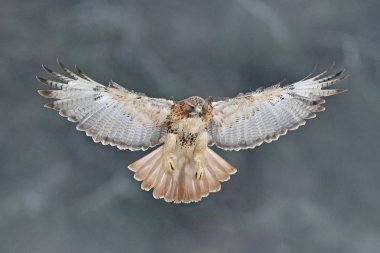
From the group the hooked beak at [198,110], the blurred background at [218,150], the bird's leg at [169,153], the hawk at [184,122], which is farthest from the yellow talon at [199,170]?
the blurred background at [218,150]

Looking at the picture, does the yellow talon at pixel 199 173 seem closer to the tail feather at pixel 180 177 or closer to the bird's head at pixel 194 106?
the tail feather at pixel 180 177

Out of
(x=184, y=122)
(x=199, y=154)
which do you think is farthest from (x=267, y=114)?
(x=184, y=122)

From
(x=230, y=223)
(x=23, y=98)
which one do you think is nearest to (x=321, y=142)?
(x=230, y=223)

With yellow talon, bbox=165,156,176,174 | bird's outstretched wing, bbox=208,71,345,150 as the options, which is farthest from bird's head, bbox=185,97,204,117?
yellow talon, bbox=165,156,176,174

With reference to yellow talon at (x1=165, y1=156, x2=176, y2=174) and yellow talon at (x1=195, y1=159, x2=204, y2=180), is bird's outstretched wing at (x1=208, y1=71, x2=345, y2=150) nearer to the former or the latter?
yellow talon at (x1=195, y1=159, x2=204, y2=180)

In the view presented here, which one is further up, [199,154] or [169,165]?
[199,154]

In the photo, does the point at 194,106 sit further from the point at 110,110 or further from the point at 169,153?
the point at 110,110

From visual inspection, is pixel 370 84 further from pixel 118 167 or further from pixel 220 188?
pixel 118 167
